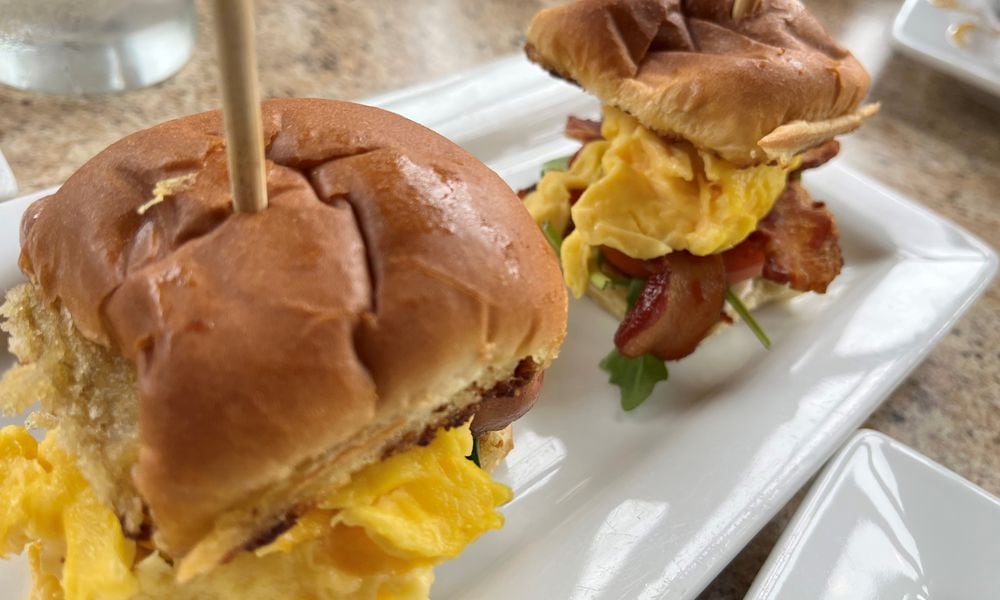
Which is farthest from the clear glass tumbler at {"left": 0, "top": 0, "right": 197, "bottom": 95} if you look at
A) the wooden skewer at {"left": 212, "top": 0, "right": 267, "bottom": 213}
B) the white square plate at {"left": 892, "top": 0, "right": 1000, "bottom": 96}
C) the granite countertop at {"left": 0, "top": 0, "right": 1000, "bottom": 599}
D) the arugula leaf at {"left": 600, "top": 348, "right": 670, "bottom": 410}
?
the white square plate at {"left": 892, "top": 0, "right": 1000, "bottom": 96}

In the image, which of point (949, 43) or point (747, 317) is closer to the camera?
point (747, 317)

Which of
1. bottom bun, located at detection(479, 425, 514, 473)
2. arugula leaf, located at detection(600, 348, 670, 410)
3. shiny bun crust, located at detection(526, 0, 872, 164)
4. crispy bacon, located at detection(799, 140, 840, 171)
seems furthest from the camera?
crispy bacon, located at detection(799, 140, 840, 171)

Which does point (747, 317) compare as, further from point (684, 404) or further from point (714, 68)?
point (714, 68)

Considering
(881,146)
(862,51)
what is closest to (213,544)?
(881,146)

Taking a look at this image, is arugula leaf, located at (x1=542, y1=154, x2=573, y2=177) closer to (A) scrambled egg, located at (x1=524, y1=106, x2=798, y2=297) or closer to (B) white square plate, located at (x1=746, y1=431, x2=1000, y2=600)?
(A) scrambled egg, located at (x1=524, y1=106, x2=798, y2=297)

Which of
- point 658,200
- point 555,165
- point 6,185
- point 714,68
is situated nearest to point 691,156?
point 658,200

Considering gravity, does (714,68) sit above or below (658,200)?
above

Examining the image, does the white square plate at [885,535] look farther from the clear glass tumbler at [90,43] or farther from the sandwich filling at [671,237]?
the clear glass tumbler at [90,43]
